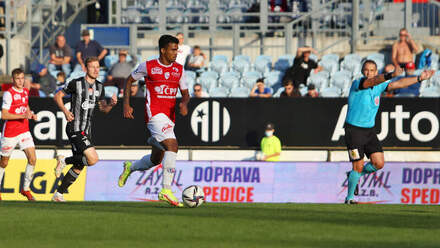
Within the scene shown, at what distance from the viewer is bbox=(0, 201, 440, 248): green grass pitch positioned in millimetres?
8547

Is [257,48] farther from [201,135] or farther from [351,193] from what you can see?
[351,193]

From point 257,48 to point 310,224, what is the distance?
56.8 feet

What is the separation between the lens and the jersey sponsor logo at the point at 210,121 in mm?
21078

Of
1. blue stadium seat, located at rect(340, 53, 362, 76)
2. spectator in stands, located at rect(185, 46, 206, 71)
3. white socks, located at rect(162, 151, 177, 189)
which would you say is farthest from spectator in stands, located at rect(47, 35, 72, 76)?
white socks, located at rect(162, 151, 177, 189)

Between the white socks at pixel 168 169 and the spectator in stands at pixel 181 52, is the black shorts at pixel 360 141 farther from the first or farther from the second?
the spectator in stands at pixel 181 52

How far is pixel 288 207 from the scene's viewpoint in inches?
494

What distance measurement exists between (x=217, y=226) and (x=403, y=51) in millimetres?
14519

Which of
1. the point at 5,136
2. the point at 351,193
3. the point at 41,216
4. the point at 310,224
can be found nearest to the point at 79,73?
the point at 5,136

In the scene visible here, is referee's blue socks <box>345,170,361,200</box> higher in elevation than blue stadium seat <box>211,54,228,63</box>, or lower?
lower

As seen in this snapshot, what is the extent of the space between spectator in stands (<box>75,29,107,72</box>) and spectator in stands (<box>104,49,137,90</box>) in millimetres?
1093

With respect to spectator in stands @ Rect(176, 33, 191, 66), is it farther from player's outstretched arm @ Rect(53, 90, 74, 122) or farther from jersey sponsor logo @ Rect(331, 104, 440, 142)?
player's outstretched arm @ Rect(53, 90, 74, 122)

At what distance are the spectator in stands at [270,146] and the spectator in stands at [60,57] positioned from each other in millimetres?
7251

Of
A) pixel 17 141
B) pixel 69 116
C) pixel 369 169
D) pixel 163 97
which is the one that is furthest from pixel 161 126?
pixel 17 141

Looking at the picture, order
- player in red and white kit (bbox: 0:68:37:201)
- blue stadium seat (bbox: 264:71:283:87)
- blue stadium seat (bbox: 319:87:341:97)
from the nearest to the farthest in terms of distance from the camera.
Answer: player in red and white kit (bbox: 0:68:37:201) < blue stadium seat (bbox: 319:87:341:97) < blue stadium seat (bbox: 264:71:283:87)
